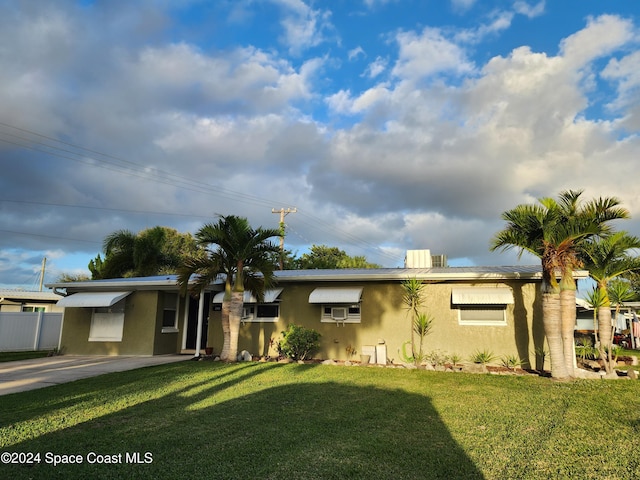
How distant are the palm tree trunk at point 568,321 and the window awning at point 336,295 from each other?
17.8ft

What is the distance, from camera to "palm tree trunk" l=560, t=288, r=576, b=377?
10.5m

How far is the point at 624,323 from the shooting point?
31703mm

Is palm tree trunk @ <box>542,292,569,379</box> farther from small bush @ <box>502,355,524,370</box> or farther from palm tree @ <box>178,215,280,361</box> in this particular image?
palm tree @ <box>178,215,280,361</box>

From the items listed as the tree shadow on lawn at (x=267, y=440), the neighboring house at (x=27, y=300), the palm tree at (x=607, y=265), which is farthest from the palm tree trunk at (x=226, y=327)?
the neighboring house at (x=27, y=300)

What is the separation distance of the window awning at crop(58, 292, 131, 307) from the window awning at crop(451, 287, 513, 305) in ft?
36.0

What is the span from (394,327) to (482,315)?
262 centimetres

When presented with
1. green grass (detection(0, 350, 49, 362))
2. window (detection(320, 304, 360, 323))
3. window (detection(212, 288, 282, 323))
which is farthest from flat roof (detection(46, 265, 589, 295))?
green grass (detection(0, 350, 49, 362))

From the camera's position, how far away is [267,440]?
537cm

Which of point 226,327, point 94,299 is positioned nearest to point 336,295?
point 226,327

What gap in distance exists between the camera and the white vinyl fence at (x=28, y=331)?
63.3 feet

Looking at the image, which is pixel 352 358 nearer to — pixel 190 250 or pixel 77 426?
pixel 77 426

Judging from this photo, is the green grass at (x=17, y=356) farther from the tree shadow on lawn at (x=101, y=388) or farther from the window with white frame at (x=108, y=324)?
the tree shadow on lawn at (x=101, y=388)

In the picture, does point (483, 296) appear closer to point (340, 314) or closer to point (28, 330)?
point (340, 314)

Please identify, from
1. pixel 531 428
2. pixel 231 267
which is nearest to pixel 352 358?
pixel 231 267
